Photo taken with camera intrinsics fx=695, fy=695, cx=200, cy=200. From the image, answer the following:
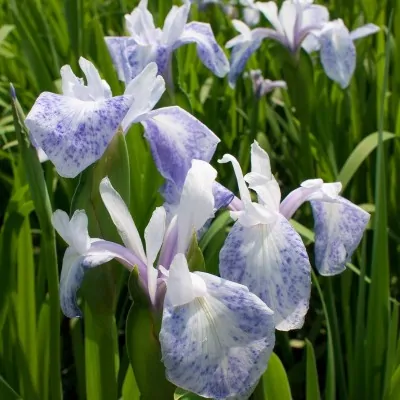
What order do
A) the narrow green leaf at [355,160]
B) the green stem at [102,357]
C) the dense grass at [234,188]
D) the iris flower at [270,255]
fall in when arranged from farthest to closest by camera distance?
the narrow green leaf at [355,160] < the dense grass at [234,188] < the green stem at [102,357] < the iris flower at [270,255]

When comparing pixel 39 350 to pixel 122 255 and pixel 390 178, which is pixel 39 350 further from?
pixel 390 178

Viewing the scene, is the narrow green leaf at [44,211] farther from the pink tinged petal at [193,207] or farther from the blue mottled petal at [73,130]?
the pink tinged petal at [193,207]

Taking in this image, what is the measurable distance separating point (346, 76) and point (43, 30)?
3.08ft

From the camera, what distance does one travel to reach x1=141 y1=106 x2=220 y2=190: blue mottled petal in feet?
2.73

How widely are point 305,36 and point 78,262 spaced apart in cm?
107

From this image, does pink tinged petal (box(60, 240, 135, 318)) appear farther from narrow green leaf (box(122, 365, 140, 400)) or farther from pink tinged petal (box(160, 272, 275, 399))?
narrow green leaf (box(122, 365, 140, 400))

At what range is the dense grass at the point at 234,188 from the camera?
3.16ft

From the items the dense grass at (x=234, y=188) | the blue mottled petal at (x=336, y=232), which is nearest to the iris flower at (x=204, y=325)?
the dense grass at (x=234, y=188)

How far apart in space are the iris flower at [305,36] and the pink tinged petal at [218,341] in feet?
3.22

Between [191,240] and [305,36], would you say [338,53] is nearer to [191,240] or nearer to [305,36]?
[305,36]

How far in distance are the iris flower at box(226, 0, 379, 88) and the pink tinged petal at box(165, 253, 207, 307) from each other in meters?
0.99

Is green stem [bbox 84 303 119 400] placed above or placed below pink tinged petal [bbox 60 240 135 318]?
below

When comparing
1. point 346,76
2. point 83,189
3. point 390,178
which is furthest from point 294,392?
point 83,189

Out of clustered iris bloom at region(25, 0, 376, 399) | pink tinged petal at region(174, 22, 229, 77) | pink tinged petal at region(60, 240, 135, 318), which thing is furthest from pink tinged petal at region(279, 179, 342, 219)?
pink tinged petal at region(174, 22, 229, 77)
